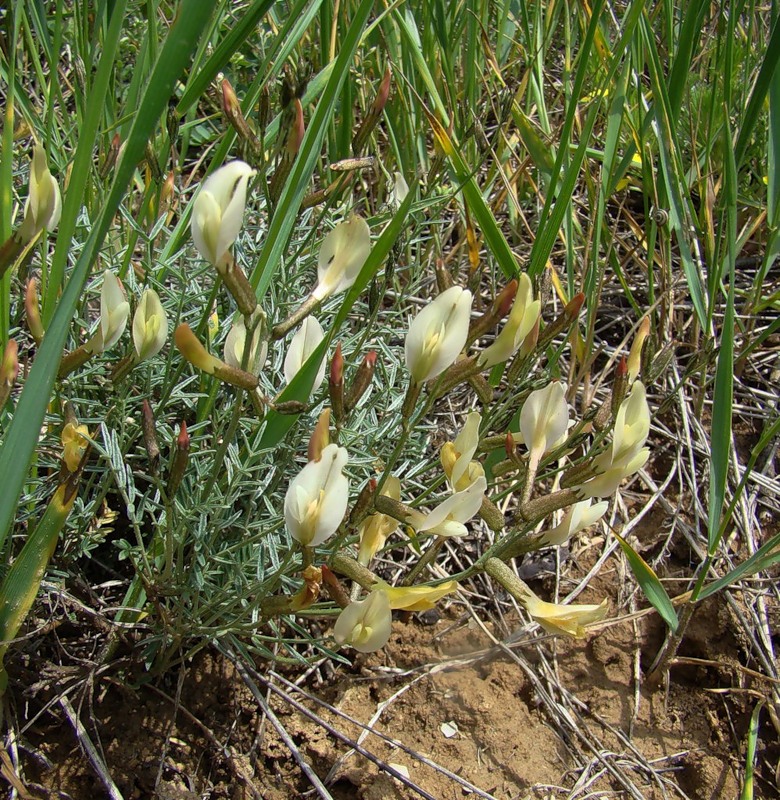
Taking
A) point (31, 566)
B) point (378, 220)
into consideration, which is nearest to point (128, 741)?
point (31, 566)

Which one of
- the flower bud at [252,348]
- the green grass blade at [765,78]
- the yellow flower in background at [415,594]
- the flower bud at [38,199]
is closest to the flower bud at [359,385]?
the flower bud at [252,348]

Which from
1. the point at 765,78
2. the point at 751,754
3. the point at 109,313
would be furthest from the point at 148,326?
the point at 751,754

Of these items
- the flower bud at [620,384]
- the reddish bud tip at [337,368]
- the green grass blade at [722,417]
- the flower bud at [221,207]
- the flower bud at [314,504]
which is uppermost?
the flower bud at [221,207]

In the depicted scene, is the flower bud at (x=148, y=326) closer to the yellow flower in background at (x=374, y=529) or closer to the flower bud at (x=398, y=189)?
the yellow flower in background at (x=374, y=529)

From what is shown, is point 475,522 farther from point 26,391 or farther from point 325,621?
point 26,391

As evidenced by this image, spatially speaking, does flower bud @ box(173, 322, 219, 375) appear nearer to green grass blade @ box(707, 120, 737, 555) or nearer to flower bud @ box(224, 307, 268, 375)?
flower bud @ box(224, 307, 268, 375)
